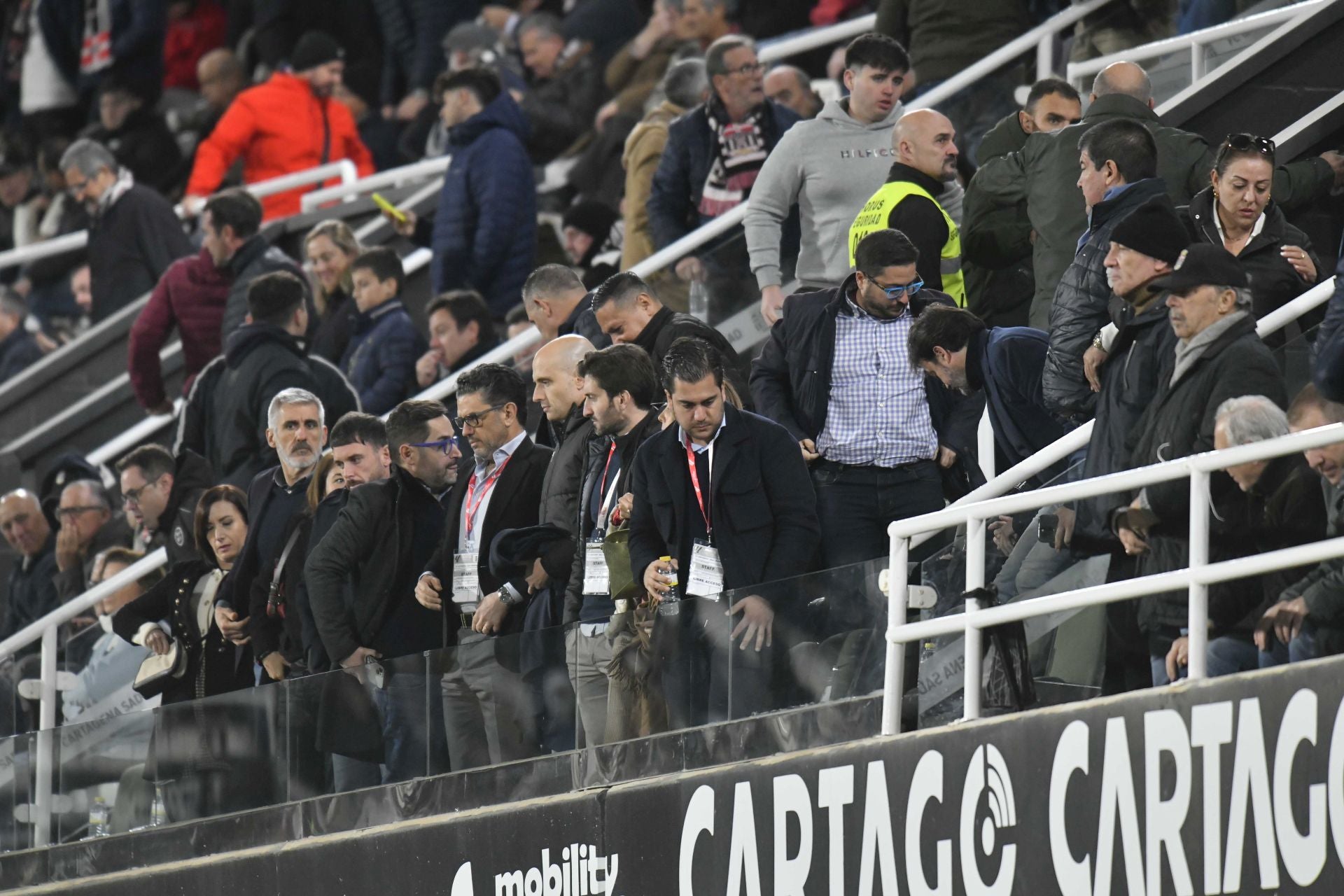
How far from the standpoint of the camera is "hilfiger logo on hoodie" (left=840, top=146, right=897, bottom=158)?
36.3ft

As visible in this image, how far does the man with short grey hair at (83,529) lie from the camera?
13719 millimetres

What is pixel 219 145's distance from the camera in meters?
17.3

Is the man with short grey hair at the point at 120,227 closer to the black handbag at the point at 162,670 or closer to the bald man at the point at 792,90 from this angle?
the bald man at the point at 792,90

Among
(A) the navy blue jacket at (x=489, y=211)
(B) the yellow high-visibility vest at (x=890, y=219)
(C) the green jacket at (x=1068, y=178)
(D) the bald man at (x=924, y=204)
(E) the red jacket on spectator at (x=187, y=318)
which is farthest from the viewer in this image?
(E) the red jacket on spectator at (x=187, y=318)

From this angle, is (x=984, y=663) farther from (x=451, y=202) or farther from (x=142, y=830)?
(x=451, y=202)

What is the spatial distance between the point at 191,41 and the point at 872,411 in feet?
40.6

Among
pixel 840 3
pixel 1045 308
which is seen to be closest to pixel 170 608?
pixel 1045 308

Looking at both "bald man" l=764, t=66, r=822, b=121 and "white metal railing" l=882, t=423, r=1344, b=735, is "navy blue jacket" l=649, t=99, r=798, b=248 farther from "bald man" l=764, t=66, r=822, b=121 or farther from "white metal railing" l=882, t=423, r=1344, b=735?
"white metal railing" l=882, t=423, r=1344, b=735

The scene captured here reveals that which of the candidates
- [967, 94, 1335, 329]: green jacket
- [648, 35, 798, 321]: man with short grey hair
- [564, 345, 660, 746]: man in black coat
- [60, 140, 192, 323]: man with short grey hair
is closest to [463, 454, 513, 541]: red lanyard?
[564, 345, 660, 746]: man in black coat

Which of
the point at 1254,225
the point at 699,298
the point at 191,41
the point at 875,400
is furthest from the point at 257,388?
the point at 191,41

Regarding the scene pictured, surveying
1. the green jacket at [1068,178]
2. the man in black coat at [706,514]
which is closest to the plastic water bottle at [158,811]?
the man in black coat at [706,514]

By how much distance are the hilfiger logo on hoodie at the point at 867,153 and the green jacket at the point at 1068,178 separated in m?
0.91

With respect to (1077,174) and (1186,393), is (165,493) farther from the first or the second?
(1186,393)

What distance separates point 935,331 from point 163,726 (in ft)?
11.5
